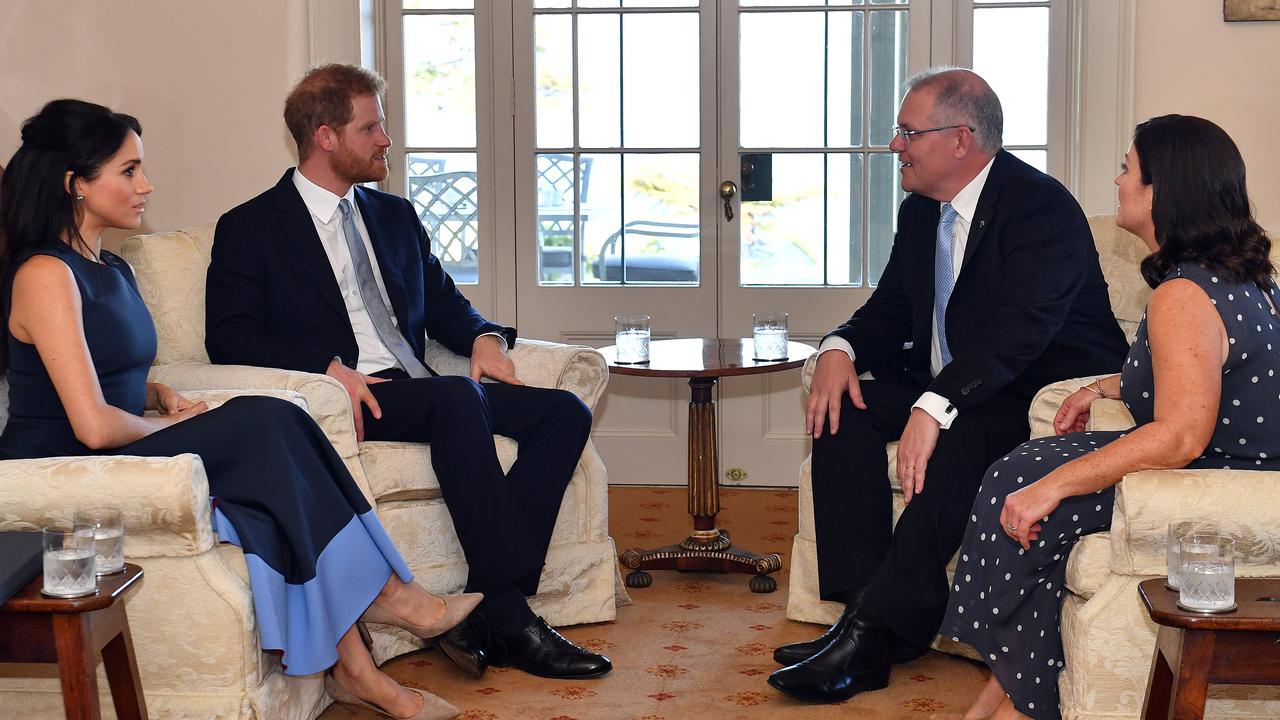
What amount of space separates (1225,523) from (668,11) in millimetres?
2858

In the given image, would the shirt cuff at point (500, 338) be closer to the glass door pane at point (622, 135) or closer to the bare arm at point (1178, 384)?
the glass door pane at point (622, 135)

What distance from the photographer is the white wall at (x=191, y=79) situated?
3.98 meters

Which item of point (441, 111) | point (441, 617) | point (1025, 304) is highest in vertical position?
point (441, 111)

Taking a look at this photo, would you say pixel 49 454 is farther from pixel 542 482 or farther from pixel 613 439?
pixel 613 439

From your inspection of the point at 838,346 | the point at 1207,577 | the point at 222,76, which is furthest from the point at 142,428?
the point at 222,76

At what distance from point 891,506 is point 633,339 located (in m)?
0.80

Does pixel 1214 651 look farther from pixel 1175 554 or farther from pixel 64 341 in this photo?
pixel 64 341

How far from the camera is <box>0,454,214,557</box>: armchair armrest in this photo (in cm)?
207

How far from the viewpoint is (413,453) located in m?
2.78

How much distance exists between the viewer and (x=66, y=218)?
7.79 feet

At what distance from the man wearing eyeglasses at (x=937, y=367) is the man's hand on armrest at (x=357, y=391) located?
97 cm

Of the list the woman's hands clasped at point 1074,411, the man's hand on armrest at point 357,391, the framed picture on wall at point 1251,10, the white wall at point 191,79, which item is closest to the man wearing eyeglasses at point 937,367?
the woman's hands clasped at point 1074,411

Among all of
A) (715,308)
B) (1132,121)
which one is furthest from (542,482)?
(1132,121)

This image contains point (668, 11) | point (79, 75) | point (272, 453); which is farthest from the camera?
point (668, 11)
